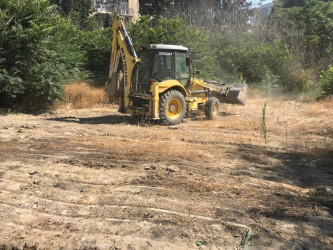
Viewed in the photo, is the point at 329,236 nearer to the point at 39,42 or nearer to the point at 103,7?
the point at 39,42

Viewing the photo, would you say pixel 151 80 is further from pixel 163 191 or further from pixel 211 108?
pixel 163 191

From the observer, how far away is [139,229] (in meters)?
3.38

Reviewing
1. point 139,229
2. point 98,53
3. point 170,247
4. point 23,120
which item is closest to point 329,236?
point 170,247

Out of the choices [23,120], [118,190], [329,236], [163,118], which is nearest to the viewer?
[329,236]

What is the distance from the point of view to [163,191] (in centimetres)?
435

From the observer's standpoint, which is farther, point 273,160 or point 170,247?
point 273,160

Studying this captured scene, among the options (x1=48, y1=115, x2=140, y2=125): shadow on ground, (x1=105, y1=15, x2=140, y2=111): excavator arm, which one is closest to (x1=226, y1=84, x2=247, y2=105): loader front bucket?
(x1=48, y1=115, x2=140, y2=125): shadow on ground

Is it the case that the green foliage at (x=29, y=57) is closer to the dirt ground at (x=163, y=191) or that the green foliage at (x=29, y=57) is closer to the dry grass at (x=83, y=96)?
the dry grass at (x=83, y=96)

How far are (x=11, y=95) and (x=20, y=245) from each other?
28.7ft

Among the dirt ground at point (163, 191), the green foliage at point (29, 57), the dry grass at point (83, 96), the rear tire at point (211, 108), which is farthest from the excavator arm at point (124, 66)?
the dry grass at point (83, 96)

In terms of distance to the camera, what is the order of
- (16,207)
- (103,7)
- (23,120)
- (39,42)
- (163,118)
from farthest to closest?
(103,7) → (39,42) → (23,120) → (163,118) → (16,207)

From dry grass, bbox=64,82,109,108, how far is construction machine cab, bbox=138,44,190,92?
4.30 metres

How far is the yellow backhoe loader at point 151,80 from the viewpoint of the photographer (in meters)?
9.55

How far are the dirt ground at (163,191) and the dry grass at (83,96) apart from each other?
5.30 m
